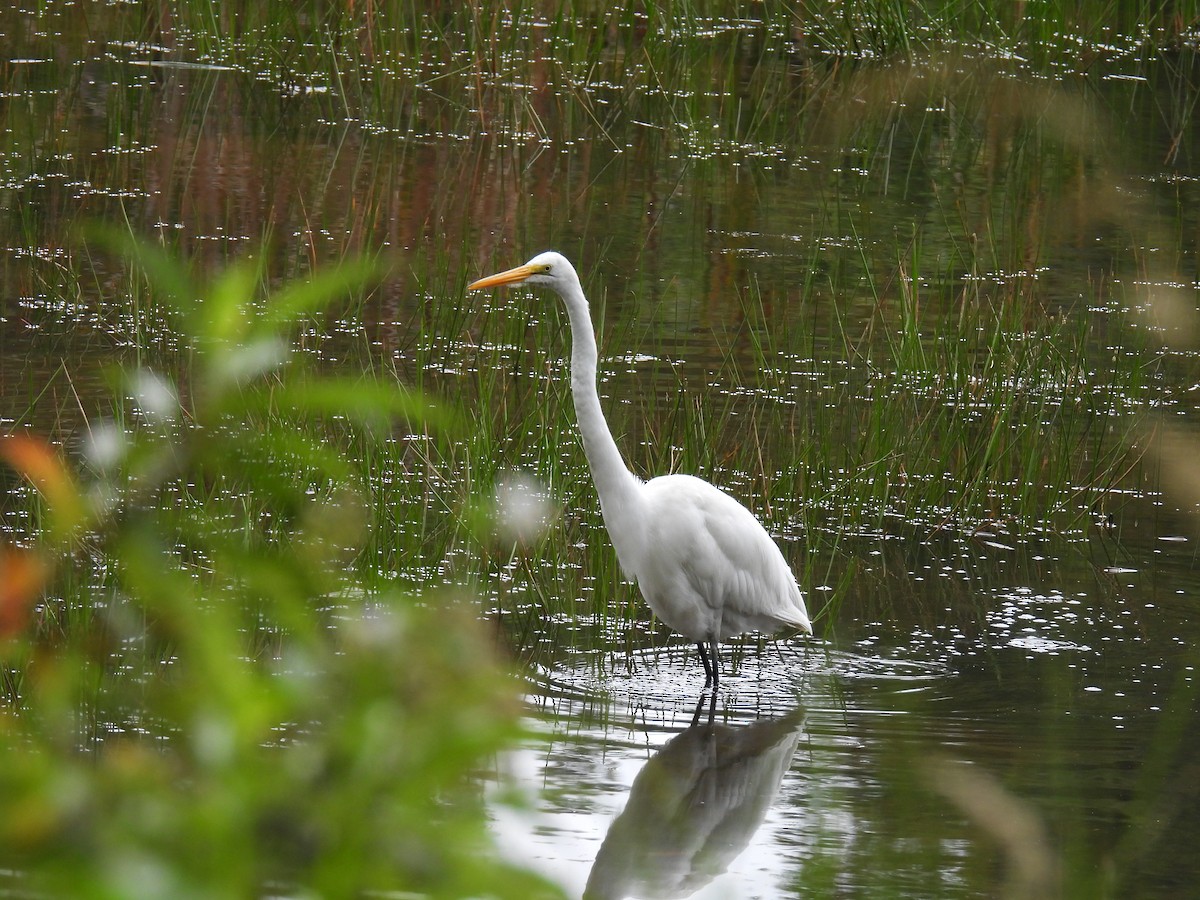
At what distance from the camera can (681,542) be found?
4.25 metres

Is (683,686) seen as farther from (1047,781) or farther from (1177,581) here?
(1177,581)

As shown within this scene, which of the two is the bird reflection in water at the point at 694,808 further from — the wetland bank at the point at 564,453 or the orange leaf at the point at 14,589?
the orange leaf at the point at 14,589

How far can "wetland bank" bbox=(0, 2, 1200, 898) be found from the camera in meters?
0.89

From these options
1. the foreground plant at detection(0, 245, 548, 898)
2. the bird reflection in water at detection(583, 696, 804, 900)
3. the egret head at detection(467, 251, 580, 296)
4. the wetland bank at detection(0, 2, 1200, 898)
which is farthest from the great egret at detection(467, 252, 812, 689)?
the foreground plant at detection(0, 245, 548, 898)

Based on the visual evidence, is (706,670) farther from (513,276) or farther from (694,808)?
(513,276)

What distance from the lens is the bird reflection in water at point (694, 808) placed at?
319 cm

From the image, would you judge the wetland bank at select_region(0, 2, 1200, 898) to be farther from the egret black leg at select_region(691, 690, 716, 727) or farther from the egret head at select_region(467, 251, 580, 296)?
the egret head at select_region(467, 251, 580, 296)

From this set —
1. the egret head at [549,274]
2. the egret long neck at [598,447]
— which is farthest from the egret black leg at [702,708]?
the egret head at [549,274]

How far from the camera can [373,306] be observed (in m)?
6.74

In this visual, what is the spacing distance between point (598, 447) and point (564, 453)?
113cm

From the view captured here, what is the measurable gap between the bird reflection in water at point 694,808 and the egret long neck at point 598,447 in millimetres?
486

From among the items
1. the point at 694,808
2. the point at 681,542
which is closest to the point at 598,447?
the point at 681,542

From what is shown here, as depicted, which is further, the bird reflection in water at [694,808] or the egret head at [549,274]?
the egret head at [549,274]

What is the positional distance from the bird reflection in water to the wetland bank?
0.05ft
